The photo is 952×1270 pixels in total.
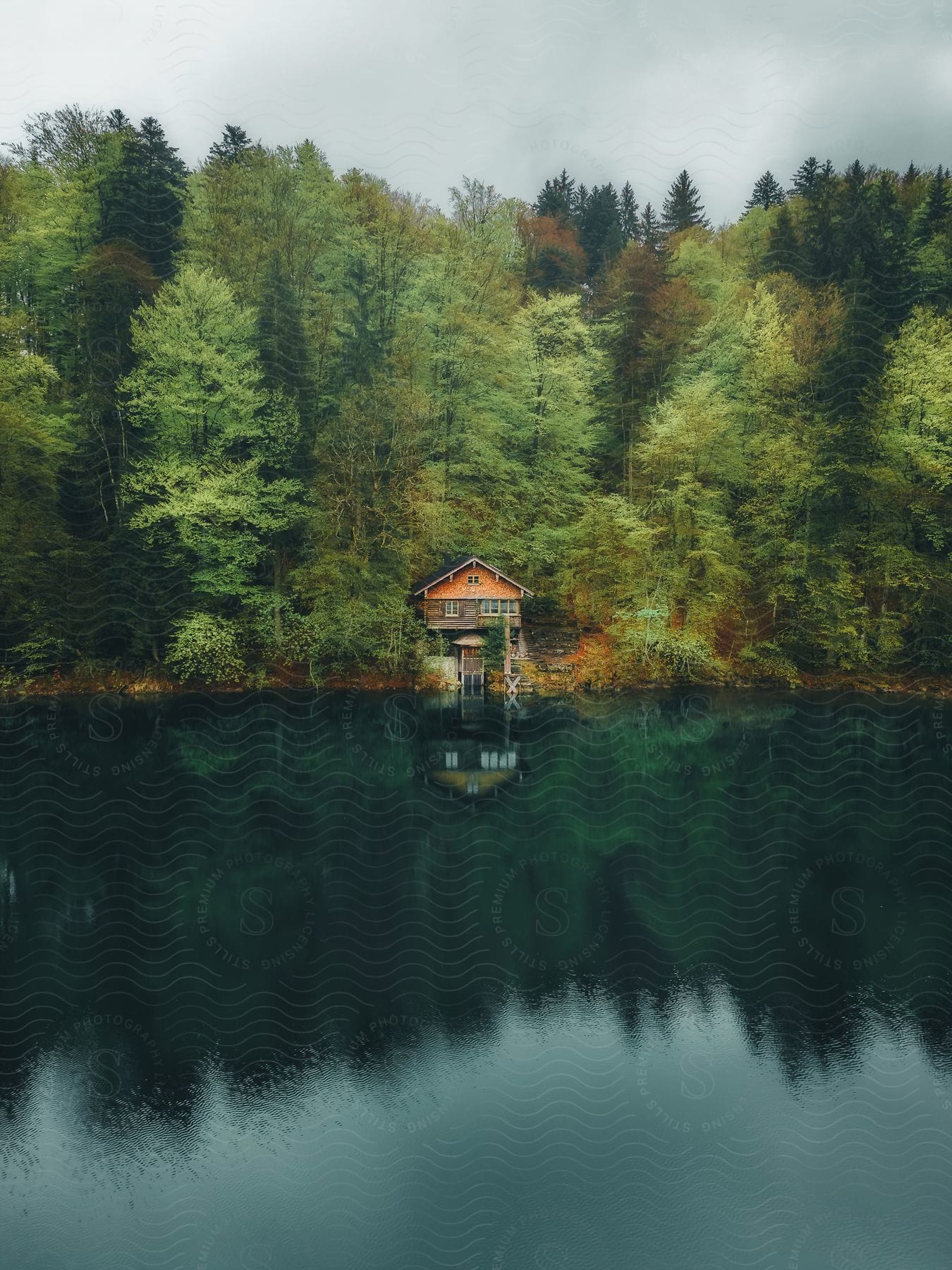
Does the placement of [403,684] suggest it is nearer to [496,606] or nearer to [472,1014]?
[496,606]

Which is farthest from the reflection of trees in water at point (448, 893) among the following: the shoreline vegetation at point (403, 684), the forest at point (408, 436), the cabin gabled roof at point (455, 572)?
the cabin gabled roof at point (455, 572)

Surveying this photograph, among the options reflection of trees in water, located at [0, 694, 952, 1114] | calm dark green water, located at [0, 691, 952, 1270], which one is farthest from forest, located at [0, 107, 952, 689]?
calm dark green water, located at [0, 691, 952, 1270]

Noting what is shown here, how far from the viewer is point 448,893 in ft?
61.8

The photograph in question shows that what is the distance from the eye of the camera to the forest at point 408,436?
113 ft

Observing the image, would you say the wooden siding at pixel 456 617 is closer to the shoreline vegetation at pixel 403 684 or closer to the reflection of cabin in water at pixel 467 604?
the reflection of cabin in water at pixel 467 604

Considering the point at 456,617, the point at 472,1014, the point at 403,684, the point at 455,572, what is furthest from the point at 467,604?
the point at 472,1014

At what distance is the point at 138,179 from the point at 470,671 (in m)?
25.6

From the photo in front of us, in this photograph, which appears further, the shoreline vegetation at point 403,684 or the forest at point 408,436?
the forest at point 408,436

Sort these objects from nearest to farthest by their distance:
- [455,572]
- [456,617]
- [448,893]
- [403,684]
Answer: [448,893] → [403,684] → [455,572] → [456,617]

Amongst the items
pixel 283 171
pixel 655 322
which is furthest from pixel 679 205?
pixel 283 171

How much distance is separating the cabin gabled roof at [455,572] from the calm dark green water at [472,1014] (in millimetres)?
11371

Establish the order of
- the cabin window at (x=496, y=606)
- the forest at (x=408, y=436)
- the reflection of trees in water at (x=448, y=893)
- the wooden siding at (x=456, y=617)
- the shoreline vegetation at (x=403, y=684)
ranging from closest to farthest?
the reflection of trees in water at (x=448, y=893) → the shoreline vegetation at (x=403, y=684) → the forest at (x=408, y=436) → the wooden siding at (x=456, y=617) → the cabin window at (x=496, y=606)

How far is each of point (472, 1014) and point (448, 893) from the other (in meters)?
4.29

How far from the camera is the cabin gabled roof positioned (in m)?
36.7
